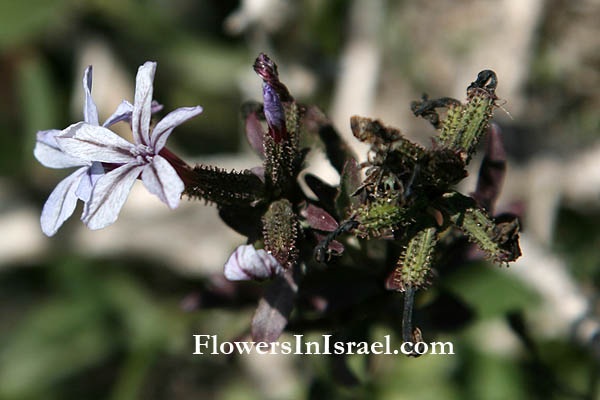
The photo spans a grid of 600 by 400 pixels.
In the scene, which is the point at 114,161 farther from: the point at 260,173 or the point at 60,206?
the point at 260,173

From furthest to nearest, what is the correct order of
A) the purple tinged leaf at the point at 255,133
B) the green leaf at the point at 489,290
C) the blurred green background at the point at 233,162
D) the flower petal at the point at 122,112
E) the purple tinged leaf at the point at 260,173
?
the blurred green background at the point at 233,162 < the green leaf at the point at 489,290 < the purple tinged leaf at the point at 255,133 < the purple tinged leaf at the point at 260,173 < the flower petal at the point at 122,112

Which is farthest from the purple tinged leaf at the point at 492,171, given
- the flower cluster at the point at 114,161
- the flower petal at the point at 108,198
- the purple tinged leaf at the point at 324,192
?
the flower petal at the point at 108,198

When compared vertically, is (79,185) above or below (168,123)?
below

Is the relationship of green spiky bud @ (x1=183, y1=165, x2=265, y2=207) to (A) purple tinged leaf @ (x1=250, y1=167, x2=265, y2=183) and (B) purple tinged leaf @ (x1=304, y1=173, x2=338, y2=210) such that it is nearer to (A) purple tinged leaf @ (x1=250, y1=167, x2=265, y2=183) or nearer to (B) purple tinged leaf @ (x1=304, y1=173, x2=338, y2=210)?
(A) purple tinged leaf @ (x1=250, y1=167, x2=265, y2=183)

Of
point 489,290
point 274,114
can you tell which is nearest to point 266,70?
point 274,114

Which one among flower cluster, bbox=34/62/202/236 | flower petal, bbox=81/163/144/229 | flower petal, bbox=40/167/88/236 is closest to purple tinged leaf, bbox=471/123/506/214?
flower cluster, bbox=34/62/202/236

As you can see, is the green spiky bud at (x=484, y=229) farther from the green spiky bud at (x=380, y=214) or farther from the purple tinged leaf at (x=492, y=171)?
the purple tinged leaf at (x=492, y=171)
